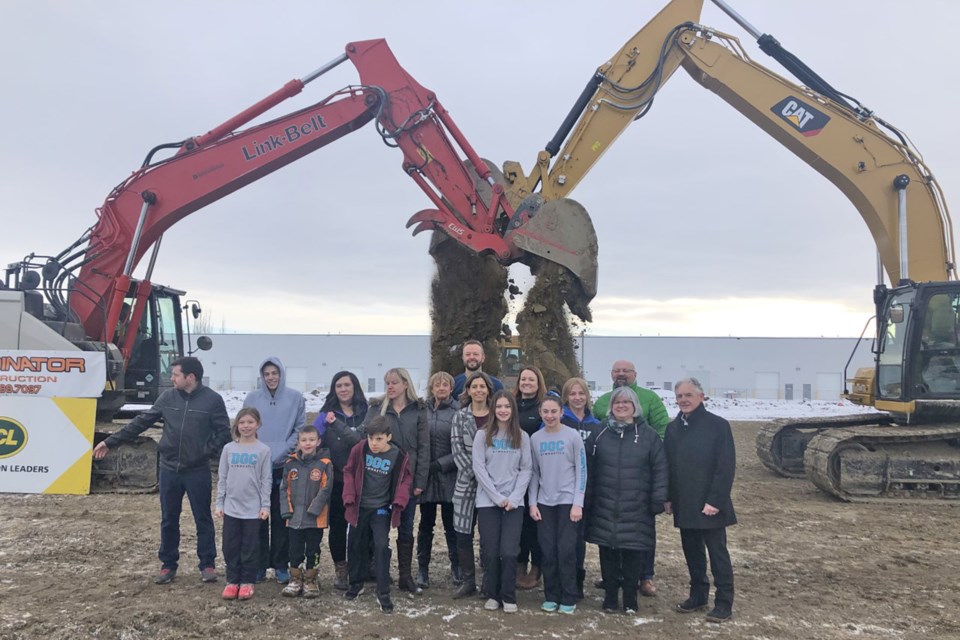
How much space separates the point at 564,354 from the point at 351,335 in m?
35.0

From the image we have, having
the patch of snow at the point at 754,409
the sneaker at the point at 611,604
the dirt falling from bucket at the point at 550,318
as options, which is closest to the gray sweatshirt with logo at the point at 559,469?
the sneaker at the point at 611,604

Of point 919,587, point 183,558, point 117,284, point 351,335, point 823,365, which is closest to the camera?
point 919,587

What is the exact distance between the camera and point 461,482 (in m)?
5.07

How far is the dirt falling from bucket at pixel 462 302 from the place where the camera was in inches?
443

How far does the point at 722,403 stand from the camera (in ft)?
90.7

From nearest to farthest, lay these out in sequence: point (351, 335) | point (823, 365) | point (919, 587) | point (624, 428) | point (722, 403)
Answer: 1. point (624, 428)
2. point (919, 587)
3. point (722, 403)
4. point (823, 365)
5. point (351, 335)

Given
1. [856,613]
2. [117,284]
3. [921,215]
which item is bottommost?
[856,613]

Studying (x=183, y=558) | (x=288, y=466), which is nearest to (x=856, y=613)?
(x=288, y=466)

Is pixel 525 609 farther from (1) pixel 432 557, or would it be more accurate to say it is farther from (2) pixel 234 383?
(2) pixel 234 383

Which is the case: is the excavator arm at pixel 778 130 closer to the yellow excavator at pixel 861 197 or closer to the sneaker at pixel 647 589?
the yellow excavator at pixel 861 197

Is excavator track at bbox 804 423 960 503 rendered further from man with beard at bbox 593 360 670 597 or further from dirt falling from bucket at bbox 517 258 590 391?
man with beard at bbox 593 360 670 597

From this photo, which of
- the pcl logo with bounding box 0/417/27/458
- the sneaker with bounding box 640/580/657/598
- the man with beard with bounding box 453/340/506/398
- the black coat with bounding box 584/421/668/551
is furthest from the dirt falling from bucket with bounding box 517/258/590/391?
the pcl logo with bounding box 0/417/27/458

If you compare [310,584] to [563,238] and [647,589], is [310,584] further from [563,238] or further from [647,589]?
[563,238]

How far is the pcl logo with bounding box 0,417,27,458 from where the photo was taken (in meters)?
8.45
